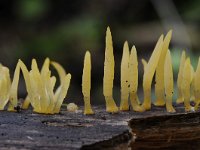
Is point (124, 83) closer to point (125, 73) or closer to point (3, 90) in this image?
point (125, 73)

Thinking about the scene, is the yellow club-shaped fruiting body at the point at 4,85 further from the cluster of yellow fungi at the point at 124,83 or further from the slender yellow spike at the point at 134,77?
the slender yellow spike at the point at 134,77

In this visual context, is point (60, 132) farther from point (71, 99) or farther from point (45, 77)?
point (71, 99)

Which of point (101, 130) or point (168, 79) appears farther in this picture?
point (168, 79)

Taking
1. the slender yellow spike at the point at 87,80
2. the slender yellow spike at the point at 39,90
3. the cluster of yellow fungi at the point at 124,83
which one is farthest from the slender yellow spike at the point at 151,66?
the slender yellow spike at the point at 39,90

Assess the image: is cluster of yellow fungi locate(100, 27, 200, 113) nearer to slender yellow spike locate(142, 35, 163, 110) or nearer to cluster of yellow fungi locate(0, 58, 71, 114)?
slender yellow spike locate(142, 35, 163, 110)

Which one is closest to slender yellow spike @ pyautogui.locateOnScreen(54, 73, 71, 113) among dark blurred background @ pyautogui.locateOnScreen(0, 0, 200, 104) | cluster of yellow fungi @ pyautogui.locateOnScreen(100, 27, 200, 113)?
cluster of yellow fungi @ pyautogui.locateOnScreen(100, 27, 200, 113)

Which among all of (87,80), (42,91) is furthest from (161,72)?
(42,91)
